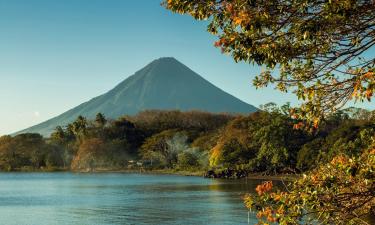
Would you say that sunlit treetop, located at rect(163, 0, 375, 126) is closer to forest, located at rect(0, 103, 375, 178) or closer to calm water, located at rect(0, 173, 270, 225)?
calm water, located at rect(0, 173, 270, 225)

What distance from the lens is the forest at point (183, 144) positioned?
55.2m

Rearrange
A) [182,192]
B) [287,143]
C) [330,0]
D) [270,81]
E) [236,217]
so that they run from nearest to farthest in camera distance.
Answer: [330,0] → [270,81] → [236,217] → [182,192] → [287,143]

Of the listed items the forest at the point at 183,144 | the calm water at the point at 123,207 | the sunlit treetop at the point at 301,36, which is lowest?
the calm water at the point at 123,207

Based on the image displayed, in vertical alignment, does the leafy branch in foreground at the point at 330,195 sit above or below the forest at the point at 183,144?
below

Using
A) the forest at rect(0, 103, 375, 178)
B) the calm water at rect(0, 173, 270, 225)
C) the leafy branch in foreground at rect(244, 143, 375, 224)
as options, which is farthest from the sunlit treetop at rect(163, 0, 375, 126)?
the forest at rect(0, 103, 375, 178)

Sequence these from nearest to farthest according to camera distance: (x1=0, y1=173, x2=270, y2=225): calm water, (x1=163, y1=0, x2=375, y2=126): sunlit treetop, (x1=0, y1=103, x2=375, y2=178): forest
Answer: (x1=163, y1=0, x2=375, y2=126): sunlit treetop, (x1=0, y1=173, x2=270, y2=225): calm water, (x1=0, y1=103, x2=375, y2=178): forest

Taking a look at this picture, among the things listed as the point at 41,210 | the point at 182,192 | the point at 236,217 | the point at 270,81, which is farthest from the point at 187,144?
the point at 270,81

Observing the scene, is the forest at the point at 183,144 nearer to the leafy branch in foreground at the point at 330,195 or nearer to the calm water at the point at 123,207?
the calm water at the point at 123,207

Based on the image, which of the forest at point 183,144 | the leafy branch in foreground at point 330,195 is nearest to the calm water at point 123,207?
the forest at point 183,144

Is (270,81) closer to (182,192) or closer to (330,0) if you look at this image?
(330,0)

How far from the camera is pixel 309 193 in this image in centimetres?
663

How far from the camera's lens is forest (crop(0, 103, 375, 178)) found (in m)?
55.2

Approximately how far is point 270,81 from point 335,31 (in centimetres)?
125

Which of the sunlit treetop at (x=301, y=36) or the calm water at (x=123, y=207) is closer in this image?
the sunlit treetop at (x=301, y=36)
